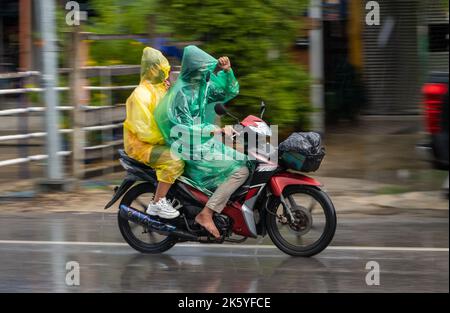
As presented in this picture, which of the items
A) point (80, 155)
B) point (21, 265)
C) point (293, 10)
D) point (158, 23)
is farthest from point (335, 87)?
point (21, 265)

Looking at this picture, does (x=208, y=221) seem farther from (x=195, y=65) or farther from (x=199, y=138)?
(x=195, y=65)

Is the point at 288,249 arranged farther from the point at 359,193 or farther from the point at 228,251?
the point at 359,193

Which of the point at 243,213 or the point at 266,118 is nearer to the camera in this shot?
the point at 243,213

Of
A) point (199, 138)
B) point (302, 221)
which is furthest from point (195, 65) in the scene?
point (302, 221)

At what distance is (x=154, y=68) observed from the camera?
7.46 metres

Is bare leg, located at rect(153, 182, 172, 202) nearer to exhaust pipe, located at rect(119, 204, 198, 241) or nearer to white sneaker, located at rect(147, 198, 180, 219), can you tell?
white sneaker, located at rect(147, 198, 180, 219)

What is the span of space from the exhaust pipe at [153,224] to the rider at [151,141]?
79 millimetres

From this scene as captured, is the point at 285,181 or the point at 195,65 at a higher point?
the point at 195,65

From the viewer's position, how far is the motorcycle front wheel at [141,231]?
7523mm

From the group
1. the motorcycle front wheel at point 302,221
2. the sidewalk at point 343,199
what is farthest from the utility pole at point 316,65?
the motorcycle front wheel at point 302,221

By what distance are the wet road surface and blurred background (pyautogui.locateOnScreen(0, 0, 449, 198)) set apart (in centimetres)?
155

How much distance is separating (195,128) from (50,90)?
12.9ft

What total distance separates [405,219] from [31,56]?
15.1m

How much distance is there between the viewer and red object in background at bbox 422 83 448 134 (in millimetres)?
9047
